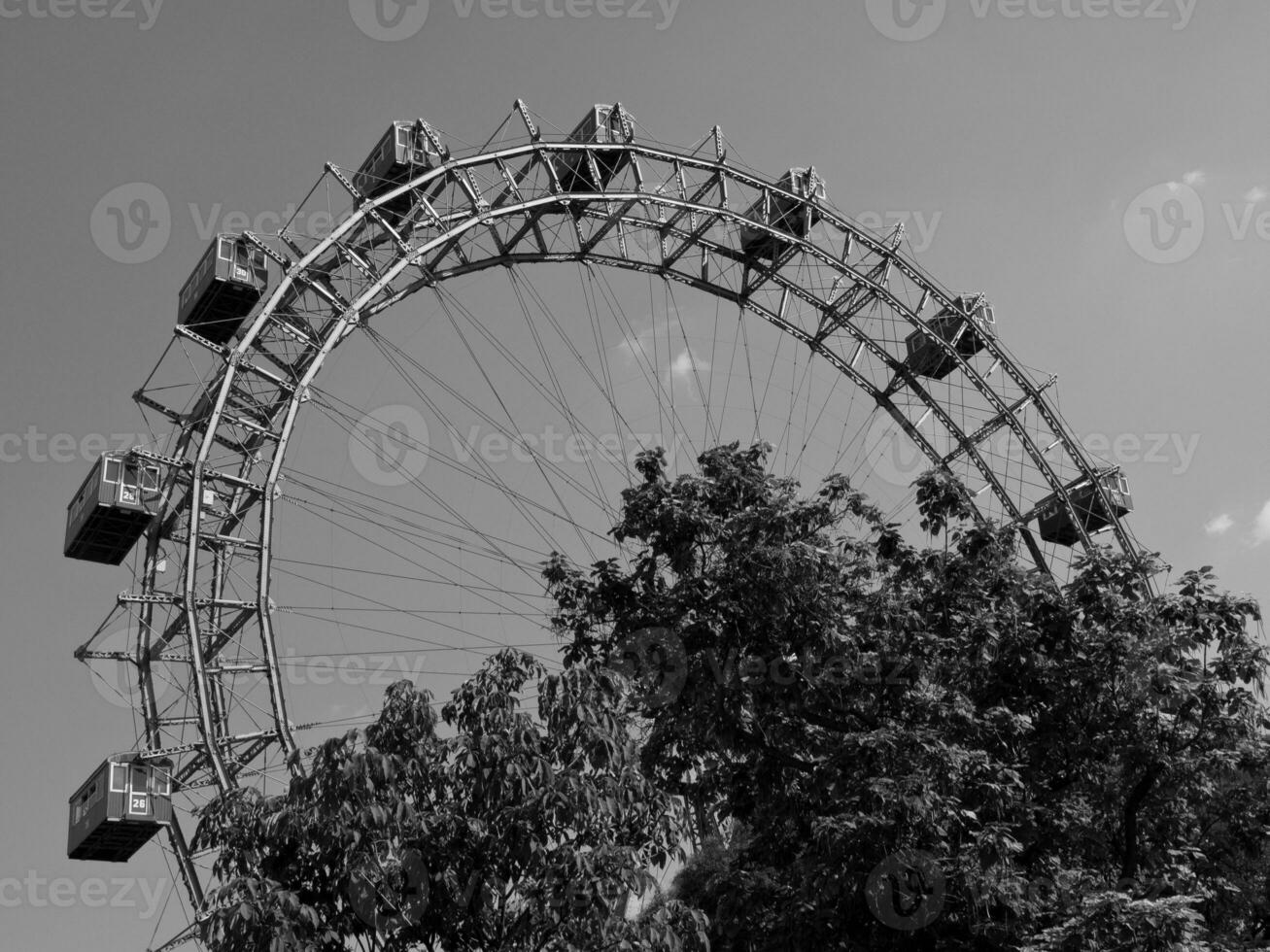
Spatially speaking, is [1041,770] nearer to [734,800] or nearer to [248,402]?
[734,800]

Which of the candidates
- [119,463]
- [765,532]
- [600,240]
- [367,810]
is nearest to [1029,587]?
[765,532]

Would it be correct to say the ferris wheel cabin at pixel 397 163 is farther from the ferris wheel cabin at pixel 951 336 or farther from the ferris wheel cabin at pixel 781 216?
the ferris wheel cabin at pixel 951 336

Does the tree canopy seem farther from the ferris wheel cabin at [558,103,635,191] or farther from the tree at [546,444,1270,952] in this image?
the ferris wheel cabin at [558,103,635,191]

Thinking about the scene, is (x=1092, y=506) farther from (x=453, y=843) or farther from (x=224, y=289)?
(x=453, y=843)

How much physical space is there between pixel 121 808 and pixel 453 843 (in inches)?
574

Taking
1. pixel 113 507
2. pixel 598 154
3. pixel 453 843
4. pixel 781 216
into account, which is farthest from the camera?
pixel 781 216

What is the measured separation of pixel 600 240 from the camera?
117 ft

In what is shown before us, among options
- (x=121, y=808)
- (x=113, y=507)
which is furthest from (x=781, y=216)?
(x=121, y=808)

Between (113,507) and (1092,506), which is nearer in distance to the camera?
(113,507)

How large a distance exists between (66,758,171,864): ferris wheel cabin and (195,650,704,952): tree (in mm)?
12918

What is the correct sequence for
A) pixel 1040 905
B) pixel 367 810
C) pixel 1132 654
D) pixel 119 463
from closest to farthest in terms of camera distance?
pixel 367 810 → pixel 1040 905 → pixel 1132 654 → pixel 119 463

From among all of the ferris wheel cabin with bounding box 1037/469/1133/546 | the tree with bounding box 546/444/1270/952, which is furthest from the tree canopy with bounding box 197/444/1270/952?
the ferris wheel cabin with bounding box 1037/469/1133/546

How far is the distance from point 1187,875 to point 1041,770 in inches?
106

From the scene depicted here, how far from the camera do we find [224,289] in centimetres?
3139
